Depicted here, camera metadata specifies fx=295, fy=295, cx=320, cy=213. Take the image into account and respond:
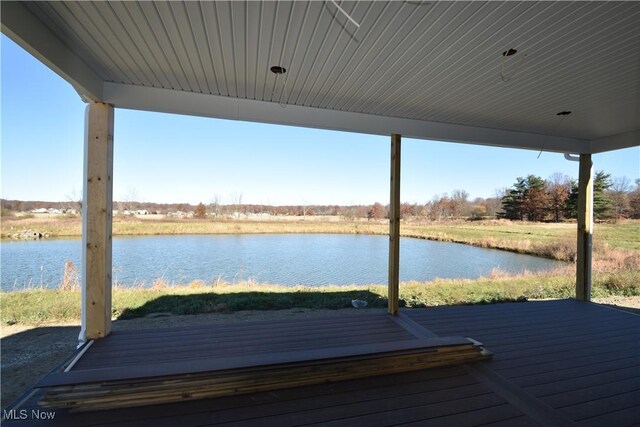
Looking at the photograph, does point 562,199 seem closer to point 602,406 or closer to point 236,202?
point 602,406

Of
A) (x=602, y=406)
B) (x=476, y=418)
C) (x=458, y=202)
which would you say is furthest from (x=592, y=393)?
(x=458, y=202)

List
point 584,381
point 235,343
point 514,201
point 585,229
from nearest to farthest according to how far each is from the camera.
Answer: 1. point 584,381
2. point 235,343
3. point 585,229
4. point 514,201

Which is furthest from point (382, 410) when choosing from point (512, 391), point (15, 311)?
point (15, 311)

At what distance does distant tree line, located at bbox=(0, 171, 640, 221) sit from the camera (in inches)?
289

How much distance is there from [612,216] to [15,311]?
1147cm

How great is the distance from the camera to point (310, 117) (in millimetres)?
3031

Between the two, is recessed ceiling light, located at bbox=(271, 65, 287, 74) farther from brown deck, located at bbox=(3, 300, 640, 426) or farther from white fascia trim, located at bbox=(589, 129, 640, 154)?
white fascia trim, located at bbox=(589, 129, 640, 154)

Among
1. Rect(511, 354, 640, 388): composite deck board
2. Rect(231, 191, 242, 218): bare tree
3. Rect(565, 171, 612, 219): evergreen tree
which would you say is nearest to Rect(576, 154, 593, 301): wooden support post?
Rect(511, 354, 640, 388): composite deck board

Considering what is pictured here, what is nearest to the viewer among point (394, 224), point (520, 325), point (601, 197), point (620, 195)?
point (520, 325)

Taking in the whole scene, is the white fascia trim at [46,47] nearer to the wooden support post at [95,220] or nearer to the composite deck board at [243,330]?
the wooden support post at [95,220]

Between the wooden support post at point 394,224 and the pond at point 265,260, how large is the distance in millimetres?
2992

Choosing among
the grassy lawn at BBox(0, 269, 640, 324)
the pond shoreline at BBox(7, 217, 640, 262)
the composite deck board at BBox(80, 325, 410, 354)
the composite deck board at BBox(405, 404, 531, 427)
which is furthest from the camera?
the pond shoreline at BBox(7, 217, 640, 262)

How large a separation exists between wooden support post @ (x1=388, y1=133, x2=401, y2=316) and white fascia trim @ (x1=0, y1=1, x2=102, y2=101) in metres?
2.82

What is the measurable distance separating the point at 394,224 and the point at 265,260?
5329 millimetres
